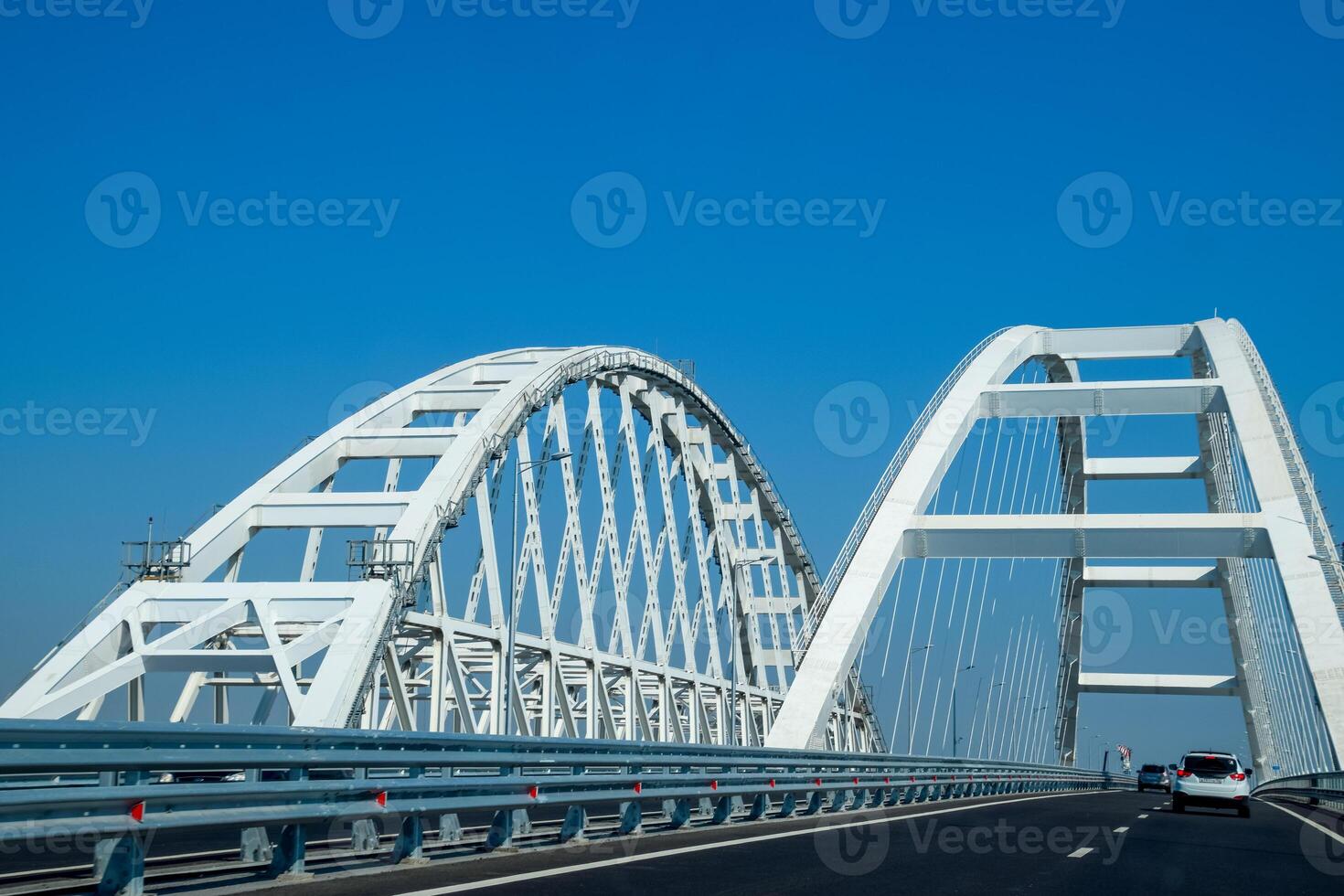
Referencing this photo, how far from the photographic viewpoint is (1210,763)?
31750 millimetres

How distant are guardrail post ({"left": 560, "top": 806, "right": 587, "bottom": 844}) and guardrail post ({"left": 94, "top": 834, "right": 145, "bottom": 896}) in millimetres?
5990

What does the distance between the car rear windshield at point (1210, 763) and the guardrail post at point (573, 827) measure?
21.9 meters

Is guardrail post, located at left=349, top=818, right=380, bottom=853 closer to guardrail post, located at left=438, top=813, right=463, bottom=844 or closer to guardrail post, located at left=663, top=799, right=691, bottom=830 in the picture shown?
guardrail post, located at left=438, top=813, right=463, bottom=844

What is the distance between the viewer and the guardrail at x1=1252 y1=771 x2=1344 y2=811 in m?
32.4

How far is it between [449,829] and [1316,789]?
32.4 metres

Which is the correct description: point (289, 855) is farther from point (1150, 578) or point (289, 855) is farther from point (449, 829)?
point (1150, 578)

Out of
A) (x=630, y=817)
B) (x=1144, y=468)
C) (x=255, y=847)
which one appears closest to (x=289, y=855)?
(x=255, y=847)

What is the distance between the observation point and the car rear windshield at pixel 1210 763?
31.5m

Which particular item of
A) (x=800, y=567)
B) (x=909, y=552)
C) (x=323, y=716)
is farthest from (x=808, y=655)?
(x=800, y=567)

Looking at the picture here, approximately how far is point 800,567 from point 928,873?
1996 inches

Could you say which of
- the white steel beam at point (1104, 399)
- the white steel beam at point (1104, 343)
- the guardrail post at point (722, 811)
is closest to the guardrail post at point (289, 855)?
the guardrail post at point (722, 811)

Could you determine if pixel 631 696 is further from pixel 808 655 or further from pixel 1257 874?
pixel 1257 874

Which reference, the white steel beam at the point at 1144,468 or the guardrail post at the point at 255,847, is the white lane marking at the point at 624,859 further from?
the white steel beam at the point at 1144,468

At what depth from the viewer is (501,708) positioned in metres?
31.2
